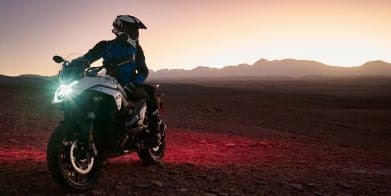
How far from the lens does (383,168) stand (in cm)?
1012

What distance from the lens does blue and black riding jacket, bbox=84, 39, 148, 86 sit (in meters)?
7.43

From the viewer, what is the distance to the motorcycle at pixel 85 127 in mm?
6094

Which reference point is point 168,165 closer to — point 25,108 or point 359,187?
point 359,187

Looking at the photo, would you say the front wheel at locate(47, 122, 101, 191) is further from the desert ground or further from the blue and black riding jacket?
the blue and black riding jacket

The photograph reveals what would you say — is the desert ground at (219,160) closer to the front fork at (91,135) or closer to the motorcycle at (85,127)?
the motorcycle at (85,127)

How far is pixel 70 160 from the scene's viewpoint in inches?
243

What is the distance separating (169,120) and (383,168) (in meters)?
9.69

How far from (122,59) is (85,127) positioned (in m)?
1.60

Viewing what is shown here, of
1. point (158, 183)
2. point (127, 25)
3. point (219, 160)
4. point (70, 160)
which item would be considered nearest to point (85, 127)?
point (70, 160)

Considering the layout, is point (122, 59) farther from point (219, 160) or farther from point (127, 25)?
point (219, 160)

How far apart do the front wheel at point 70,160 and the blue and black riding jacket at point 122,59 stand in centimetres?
150

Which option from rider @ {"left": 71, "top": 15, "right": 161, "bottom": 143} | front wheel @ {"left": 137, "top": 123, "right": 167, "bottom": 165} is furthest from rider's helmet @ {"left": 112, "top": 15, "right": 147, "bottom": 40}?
front wheel @ {"left": 137, "top": 123, "right": 167, "bottom": 165}

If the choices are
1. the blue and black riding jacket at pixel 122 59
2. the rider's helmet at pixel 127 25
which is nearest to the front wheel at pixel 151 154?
the blue and black riding jacket at pixel 122 59

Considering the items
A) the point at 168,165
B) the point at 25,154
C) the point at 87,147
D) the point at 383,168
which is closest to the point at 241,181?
the point at 168,165
